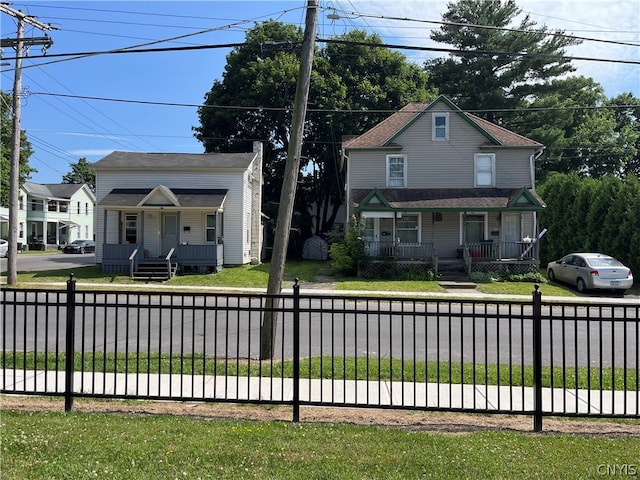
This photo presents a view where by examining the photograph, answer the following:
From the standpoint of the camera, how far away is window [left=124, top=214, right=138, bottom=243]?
28000 millimetres

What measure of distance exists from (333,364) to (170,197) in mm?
21447

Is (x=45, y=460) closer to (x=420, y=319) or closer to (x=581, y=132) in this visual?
(x=420, y=319)

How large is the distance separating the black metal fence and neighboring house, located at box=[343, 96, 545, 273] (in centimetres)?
1504

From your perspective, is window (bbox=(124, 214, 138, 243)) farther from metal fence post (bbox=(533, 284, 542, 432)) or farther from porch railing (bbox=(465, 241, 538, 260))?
metal fence post (bbox=(533, 284, 542, 432))

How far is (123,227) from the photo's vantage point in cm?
2792

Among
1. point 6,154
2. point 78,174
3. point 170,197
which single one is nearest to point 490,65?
point 170,197

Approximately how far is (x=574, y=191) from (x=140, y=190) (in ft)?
78.8

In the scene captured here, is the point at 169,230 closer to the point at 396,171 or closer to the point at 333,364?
the point at 396,171

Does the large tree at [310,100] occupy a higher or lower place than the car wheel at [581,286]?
→ higher

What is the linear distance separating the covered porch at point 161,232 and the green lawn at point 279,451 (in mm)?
19802

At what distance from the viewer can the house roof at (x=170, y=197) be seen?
26000 mm

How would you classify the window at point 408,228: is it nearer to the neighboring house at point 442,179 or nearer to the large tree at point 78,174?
the neighboring house at point 442,179

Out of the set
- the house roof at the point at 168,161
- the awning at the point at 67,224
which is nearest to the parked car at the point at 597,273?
the house roof at the point at 168,161

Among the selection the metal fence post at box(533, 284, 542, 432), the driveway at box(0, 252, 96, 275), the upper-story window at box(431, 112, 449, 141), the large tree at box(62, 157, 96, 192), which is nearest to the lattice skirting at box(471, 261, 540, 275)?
the upper-story window at box(431, 112, 449, 141)
